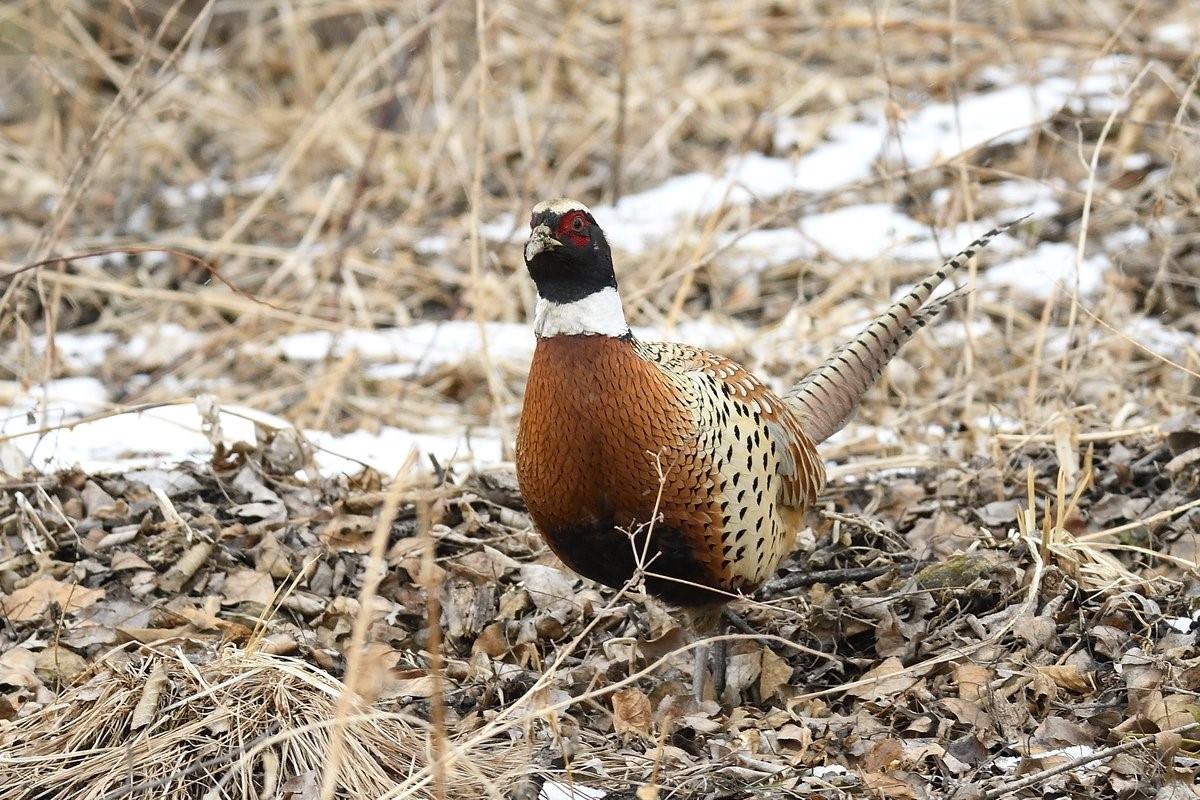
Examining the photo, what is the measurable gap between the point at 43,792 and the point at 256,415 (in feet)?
7.18

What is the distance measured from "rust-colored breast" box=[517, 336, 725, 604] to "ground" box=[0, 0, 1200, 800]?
0.65 ft

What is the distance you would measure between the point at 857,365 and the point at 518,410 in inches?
70.6

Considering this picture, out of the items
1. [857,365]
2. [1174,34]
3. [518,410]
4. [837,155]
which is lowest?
[518,410]

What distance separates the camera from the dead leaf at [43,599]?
374cm

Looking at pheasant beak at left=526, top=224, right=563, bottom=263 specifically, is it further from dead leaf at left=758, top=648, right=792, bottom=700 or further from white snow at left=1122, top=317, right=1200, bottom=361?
white snow at left=1122, top=317, right=1200, bottom=361

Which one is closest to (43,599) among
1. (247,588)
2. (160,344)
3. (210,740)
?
(247,588)

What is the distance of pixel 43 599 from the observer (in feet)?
12.4

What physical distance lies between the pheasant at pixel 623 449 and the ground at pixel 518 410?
0.21m

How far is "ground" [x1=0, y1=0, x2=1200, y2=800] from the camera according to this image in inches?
120

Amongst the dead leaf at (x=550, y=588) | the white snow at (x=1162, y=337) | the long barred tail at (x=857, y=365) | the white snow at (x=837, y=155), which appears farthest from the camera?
the white snow at (x=837, y=155)

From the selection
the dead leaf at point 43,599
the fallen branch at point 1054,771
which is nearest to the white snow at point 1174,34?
the fallen branch at point 1054,771

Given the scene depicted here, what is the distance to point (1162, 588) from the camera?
12.1 feet

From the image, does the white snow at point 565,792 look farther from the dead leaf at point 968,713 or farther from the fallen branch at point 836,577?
the fallen branch at point 836,577

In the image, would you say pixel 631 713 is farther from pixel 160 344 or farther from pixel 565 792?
pixel 160 344
